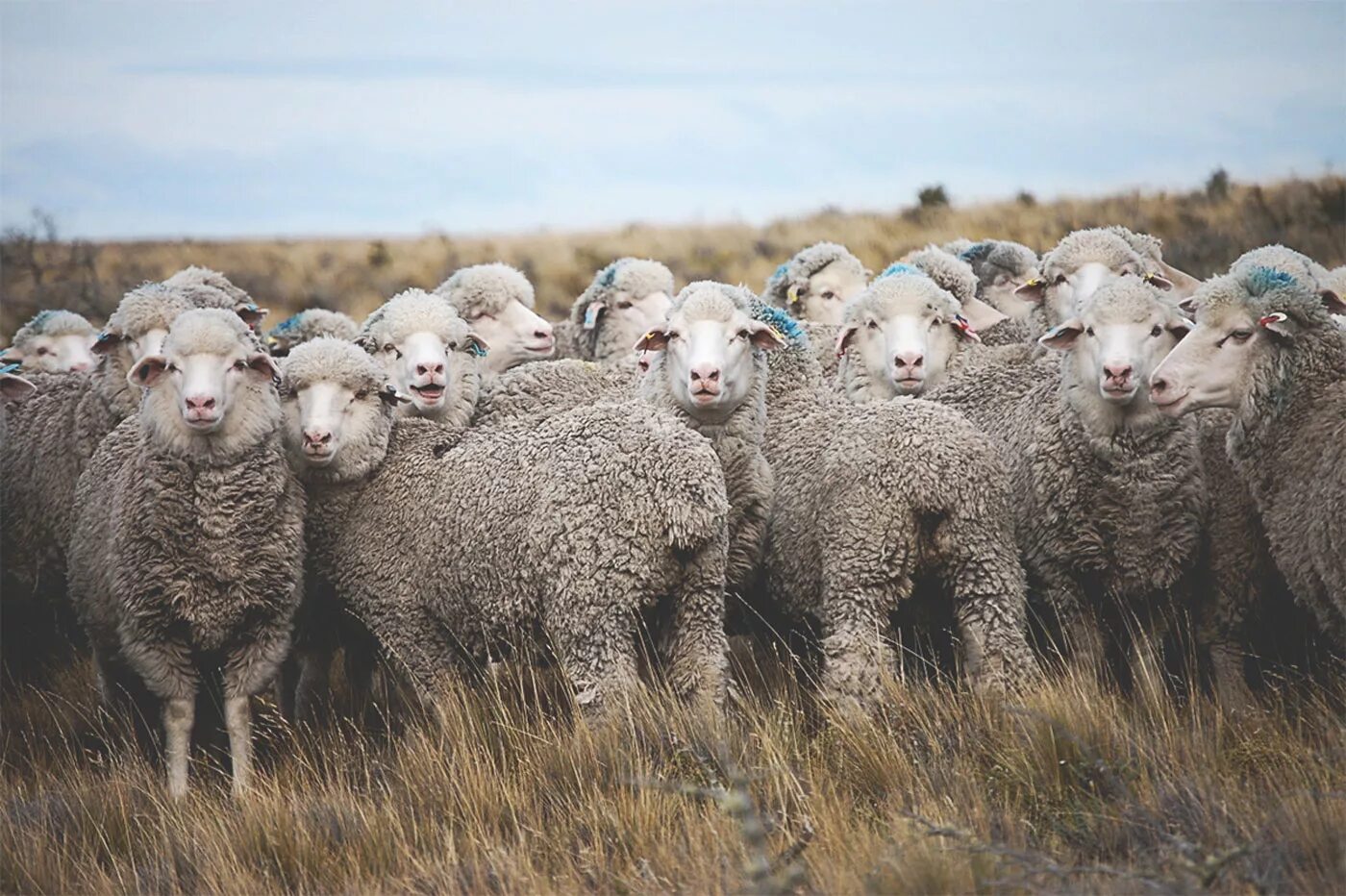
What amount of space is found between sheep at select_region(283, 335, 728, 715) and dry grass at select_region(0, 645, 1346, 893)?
0.88ft

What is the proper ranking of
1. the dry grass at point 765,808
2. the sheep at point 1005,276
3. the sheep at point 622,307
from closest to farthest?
1. the dry grass at point 765,808
2. the sheep at point 622,307
3. the sheep at point 1005,276

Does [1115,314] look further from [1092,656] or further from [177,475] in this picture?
[177,475]

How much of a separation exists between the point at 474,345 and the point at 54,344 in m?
3.05

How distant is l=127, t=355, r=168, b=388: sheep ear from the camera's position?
570 centimetres

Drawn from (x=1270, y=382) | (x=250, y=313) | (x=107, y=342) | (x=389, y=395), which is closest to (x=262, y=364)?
(x=389, y=395)

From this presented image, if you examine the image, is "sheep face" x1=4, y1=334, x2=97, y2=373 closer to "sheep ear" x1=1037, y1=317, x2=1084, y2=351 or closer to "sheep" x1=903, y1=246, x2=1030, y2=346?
"sheep" x1=903, y1=246, x2=1030, y2=346

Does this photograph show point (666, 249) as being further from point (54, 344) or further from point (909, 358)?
point (909, 358)

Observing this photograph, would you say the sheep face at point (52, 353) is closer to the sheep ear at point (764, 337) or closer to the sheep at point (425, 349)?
the sheep at point (425, 349)

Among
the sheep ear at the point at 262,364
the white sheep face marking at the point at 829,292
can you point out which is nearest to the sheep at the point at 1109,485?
the sheep ear at the point at 262,364

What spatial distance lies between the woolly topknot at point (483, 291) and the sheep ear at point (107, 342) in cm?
216

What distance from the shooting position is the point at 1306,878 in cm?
365

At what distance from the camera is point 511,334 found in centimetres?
852

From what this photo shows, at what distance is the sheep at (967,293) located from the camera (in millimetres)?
8484

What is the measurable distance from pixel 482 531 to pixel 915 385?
2503mm
